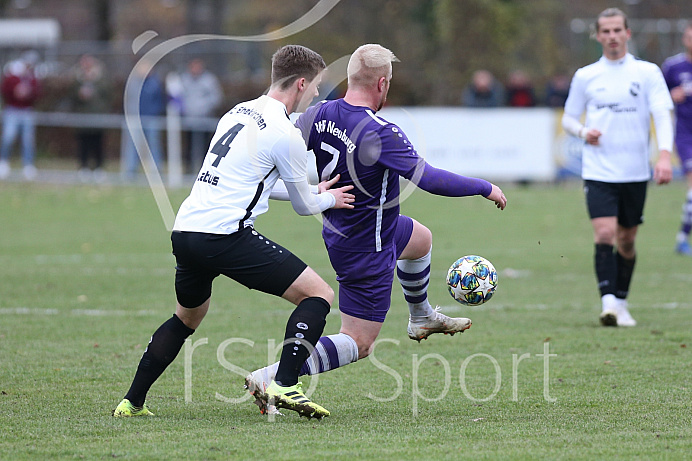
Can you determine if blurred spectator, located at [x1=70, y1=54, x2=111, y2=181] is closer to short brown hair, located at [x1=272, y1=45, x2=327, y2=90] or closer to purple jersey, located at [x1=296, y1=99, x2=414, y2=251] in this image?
purple jersey, located at [x1=296, y1=99, x2=414, y2=251]

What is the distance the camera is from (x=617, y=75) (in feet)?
28.0

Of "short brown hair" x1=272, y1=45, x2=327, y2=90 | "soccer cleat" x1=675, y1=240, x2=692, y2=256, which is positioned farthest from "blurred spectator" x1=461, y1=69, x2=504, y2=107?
"short brown hair" x1=272, y1=45, x2=327, y2=90

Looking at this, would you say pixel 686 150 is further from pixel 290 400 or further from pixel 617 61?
pixel 290 400

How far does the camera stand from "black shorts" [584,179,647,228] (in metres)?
8.34

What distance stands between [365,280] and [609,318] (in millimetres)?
3219

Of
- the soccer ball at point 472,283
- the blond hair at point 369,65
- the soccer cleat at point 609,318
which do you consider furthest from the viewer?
the soccer cleat at point 609,318

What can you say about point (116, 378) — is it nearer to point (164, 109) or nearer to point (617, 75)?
point (617, 75)

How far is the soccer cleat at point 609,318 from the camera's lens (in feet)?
26.7

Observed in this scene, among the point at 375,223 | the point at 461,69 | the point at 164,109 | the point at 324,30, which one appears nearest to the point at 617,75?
the point at 375,223

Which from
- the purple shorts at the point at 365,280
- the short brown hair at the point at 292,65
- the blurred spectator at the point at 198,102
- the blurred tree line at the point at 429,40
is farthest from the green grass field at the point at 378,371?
the blurred tree line at the point at 429,40

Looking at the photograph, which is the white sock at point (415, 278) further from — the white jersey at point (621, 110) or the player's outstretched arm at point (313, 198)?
the white jersey at point (621, 110)

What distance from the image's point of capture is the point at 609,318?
8.16 meters

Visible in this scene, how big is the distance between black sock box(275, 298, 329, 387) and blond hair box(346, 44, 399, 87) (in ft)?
4.14

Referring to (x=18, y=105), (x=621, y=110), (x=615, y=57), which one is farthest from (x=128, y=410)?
(x=18, y=105)
